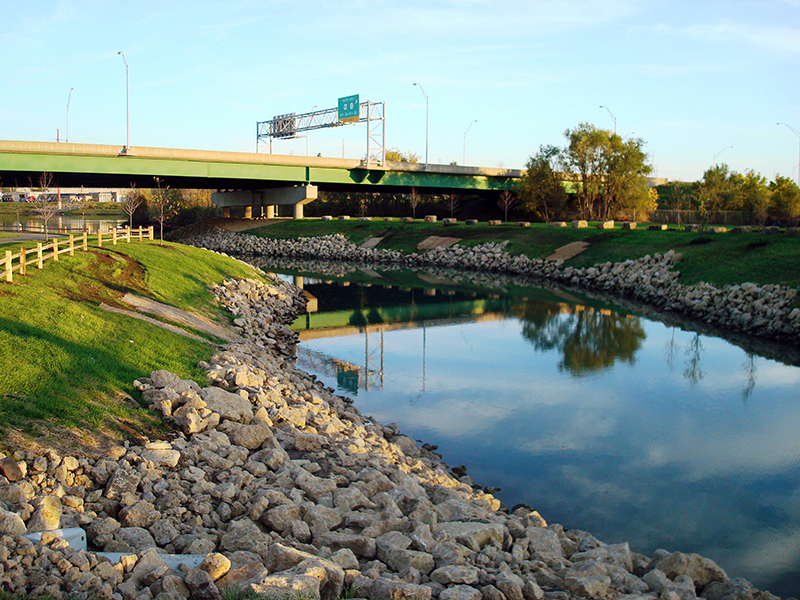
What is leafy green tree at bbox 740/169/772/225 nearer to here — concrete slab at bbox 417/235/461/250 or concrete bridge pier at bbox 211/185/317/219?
concrete slab at bbox 417/235/461/250

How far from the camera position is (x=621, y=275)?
4475 centimetres

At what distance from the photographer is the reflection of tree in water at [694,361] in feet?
74.1

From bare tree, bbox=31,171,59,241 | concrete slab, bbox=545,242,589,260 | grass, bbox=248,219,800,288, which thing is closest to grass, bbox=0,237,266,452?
bare tree, bbox=31,171,59,241

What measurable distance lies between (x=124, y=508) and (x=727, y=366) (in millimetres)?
21020

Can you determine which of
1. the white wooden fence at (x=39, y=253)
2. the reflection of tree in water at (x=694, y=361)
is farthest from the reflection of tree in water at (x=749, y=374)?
the white wooden fence at (x=39, y=253)

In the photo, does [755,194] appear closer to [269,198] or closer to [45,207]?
[269,198]

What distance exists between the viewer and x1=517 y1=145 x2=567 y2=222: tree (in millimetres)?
81812

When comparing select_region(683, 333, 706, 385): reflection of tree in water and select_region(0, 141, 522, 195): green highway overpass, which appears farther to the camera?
select_region(0, 141, 522, 195): green highway overpass

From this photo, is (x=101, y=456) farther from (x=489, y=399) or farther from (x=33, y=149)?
(x=33, y=149)

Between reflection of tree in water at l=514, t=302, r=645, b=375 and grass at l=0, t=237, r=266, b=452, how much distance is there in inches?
508

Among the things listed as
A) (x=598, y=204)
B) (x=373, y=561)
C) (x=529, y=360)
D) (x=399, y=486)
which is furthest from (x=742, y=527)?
(x=598, y=204)

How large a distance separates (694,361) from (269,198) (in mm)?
71785

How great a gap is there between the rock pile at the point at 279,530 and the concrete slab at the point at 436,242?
5345 centimetres

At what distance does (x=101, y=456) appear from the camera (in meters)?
10.4
